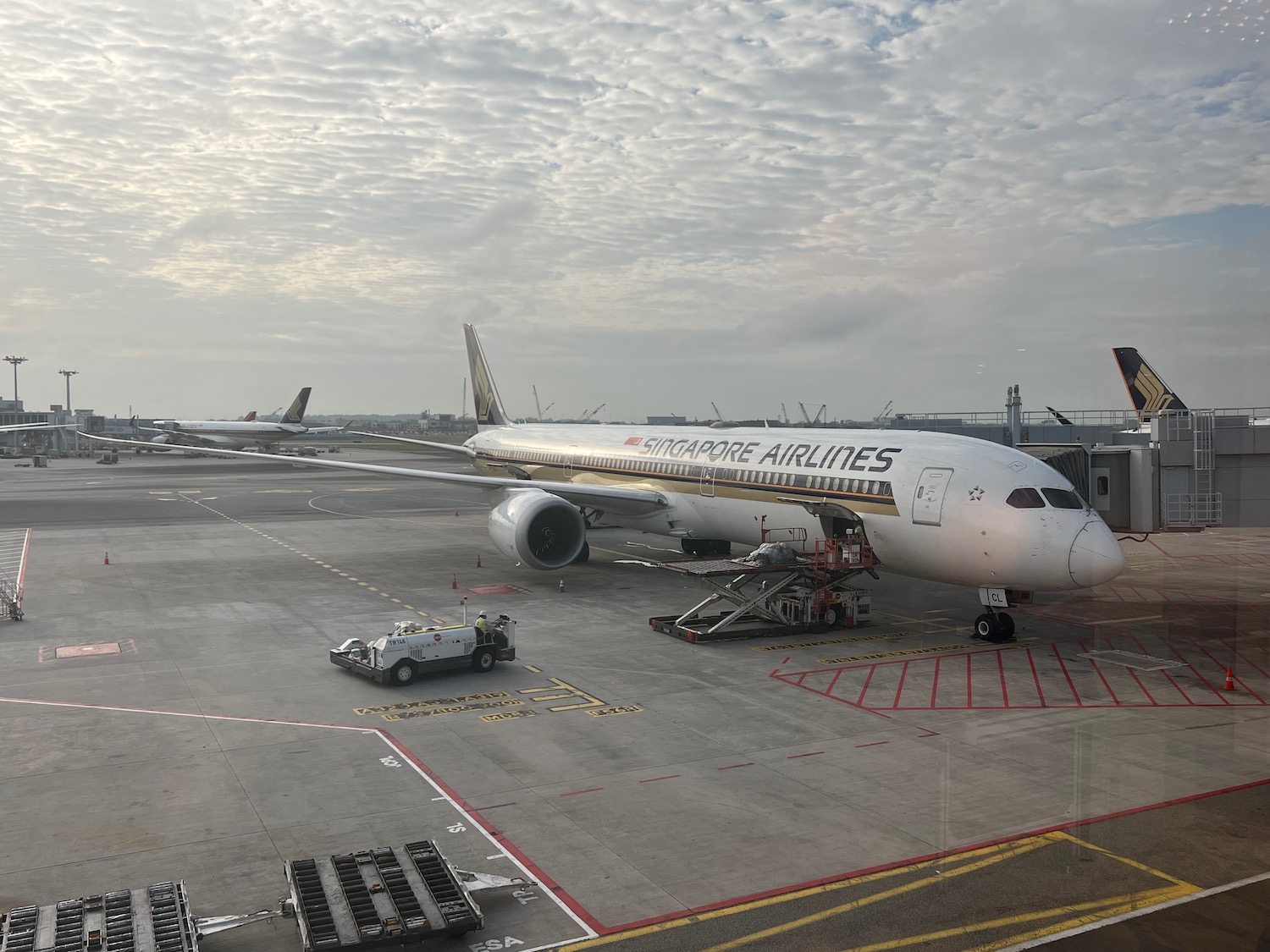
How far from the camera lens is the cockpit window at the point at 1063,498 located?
20.6 metres

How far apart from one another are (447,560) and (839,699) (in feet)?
68.9

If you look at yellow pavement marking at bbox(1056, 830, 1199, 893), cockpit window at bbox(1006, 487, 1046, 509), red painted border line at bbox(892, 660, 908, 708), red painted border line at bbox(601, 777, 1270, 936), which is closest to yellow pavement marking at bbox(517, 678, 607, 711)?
red painted border line at bbox(892, 660, 908, 708)

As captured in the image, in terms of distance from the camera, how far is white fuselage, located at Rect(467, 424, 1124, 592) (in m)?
20.2

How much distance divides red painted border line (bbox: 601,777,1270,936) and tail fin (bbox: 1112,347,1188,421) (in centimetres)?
1036

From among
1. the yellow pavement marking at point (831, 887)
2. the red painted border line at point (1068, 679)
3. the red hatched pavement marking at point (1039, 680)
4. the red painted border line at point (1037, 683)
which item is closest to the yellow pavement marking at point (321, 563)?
the red hatched pavement marking at point (1039, 680)

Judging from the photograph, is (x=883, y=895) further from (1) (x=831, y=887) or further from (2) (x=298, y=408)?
(2) (x=298, y=408)

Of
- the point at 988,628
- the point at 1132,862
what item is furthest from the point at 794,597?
the point at 1132,862

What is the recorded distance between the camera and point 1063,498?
2077 centimetres

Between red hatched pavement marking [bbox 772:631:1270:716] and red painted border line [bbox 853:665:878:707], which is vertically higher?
red painted border line [bbox 853:665:878:707]

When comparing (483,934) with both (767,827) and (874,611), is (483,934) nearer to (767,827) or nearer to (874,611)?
(767,827)

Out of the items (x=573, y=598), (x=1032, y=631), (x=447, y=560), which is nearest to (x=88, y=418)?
(x=447, y=560)

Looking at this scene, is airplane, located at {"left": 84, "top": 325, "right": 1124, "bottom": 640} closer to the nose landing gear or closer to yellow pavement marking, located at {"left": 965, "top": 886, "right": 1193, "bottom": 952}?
the nose landing gear

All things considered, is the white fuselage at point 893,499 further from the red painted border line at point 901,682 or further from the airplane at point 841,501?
the red painted border line at point 901,682

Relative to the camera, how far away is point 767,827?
39.1 ft
